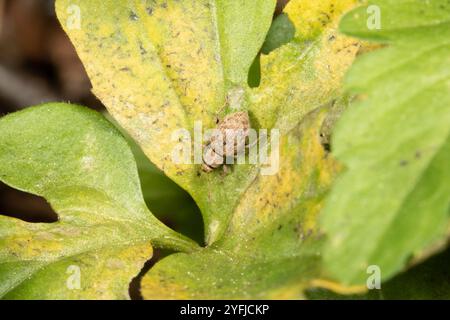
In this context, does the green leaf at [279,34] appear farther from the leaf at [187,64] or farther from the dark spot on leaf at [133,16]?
the dark spot on leaf at [133,16]

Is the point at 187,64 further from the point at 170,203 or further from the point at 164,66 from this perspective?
the point at 170,203

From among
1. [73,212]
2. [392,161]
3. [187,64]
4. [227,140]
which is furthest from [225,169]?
[392,161]

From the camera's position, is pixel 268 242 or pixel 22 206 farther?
pixel 22 206

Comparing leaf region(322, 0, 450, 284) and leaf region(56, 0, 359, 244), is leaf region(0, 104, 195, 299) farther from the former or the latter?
leaf region(322, 0, 450, 284)

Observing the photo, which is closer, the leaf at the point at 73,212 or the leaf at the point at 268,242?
the leaf at the point at 268,242

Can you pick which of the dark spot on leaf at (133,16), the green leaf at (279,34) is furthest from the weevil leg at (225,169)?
the dark spot on leaf at (133,16)

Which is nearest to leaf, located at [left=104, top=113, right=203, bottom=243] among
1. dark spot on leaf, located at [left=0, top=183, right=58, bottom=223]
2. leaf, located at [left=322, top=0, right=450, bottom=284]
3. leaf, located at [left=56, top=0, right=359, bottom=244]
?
leaf, located at [left=56, top=0, right=359, bottom=244]
